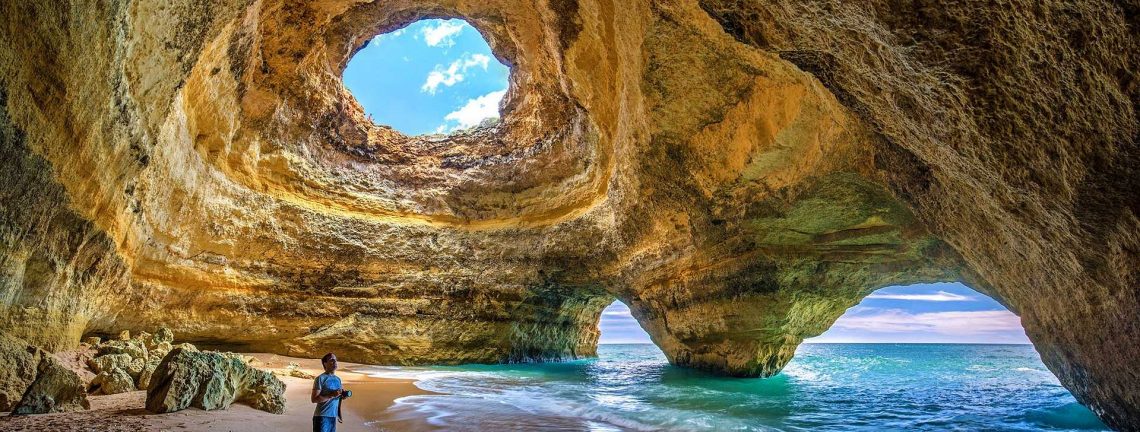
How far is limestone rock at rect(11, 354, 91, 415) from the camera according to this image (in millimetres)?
3639

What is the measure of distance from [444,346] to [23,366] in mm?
8931

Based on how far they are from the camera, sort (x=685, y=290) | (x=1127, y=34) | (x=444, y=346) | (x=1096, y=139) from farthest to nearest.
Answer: (x=444, y=346)
(x=685, y=290)
(x=1096, y=139)
(x=1127, y=34)

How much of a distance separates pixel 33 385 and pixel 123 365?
2569 millimetres

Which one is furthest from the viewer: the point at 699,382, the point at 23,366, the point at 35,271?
the point at 699,382

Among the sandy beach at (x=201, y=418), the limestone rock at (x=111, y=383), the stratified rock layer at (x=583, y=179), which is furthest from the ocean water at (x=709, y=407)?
the limestone rock at (x=111, y=383)

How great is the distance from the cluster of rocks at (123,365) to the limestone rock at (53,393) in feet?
2.97

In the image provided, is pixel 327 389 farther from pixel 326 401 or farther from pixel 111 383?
pixel 111 383

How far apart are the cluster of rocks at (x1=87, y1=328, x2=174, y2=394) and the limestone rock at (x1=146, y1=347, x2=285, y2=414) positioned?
0.88 metres

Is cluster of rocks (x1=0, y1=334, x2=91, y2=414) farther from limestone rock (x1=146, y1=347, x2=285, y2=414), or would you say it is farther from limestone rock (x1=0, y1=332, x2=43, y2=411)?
limestone rock (x1=146, y1=347, x2=285, y2=414)

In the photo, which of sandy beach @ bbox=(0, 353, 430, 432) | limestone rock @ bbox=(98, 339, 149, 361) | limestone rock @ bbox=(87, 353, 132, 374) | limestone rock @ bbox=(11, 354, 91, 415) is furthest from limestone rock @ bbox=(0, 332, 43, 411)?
limestone rock @ bbox=(98, 339, 149, 361)

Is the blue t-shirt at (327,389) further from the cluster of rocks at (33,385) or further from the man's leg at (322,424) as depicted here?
the cluster of rocks at (33,385)

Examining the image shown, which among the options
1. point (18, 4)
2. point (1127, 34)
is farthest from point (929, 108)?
point (18, 4)

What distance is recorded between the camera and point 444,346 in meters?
12.8

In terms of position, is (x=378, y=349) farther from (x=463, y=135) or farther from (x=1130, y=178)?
(x=1130, y=178)
